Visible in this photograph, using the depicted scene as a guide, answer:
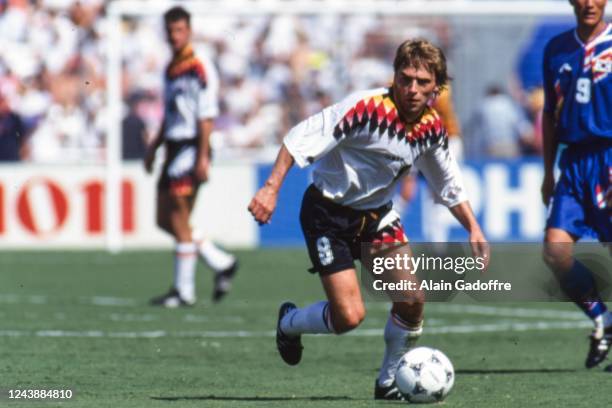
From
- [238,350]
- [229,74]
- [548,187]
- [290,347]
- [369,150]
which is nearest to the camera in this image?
[369,150]

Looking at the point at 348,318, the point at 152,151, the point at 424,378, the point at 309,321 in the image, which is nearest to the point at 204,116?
the point at 152,151

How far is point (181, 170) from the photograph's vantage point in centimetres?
1410

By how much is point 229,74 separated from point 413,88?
1486cm

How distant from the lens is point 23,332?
11477mm

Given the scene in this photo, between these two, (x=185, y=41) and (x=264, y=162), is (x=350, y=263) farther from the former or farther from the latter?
(x=264, y=162)

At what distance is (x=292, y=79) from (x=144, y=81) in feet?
7.24

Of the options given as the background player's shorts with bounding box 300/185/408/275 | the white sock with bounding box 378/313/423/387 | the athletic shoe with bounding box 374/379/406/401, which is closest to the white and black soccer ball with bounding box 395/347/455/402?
the athletic shoe with bounding box 374/379/406/401

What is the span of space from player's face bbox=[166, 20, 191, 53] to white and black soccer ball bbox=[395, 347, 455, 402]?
6.57 meters

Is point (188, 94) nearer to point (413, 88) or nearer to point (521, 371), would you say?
point (521, 371)

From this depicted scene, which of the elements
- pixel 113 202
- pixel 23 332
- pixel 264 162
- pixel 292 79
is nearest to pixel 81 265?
pixel 113 202

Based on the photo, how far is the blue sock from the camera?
31.9ft

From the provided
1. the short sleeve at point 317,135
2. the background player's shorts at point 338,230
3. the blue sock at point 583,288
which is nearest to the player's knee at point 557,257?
the blue sock at point 583,288

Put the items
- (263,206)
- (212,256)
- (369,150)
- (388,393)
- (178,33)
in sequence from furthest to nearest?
(212,256), (178,33), (388,393), (369,150), (263,206)

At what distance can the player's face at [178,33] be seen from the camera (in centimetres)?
1384
